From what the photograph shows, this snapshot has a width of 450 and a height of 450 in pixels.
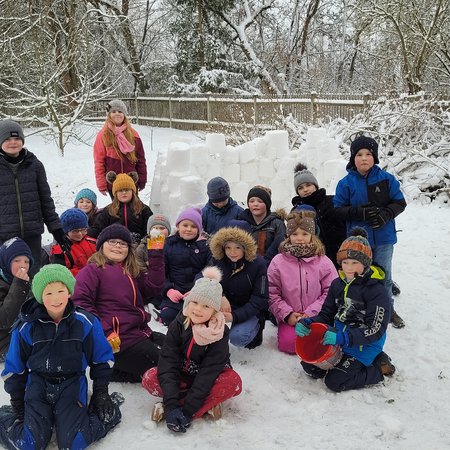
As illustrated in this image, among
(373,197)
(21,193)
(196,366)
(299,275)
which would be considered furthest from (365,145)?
(21,193)

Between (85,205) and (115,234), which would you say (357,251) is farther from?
(85,205)

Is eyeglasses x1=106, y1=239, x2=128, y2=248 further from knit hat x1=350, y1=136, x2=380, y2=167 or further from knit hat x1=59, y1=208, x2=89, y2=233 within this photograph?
knit hat x1=350, y1=136, x2=380, y2=167

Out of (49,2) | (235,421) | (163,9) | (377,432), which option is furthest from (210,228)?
(163,9)

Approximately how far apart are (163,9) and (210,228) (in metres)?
22.1

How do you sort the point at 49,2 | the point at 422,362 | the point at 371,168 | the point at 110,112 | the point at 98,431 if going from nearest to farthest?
the point at 98,431
the point at 422,362
the point at 371,168
the point at 110,112
the point at 49,2

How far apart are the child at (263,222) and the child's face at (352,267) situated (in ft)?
4.16

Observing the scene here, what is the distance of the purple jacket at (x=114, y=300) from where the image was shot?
142 inches

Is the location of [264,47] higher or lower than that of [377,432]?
higher

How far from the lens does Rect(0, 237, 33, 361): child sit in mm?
3578

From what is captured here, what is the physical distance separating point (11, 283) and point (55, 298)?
106cm

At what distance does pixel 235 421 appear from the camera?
123 inches

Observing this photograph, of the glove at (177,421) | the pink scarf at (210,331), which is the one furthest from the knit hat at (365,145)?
the glove at (177,421)

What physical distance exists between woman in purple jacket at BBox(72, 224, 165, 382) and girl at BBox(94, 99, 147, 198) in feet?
7.10

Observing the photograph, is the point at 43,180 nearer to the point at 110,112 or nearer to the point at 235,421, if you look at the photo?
the point at 110,112
